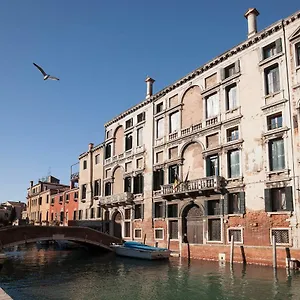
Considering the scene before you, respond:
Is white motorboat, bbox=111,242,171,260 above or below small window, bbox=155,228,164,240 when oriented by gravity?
below

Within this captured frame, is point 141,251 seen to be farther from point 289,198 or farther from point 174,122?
point 289,198

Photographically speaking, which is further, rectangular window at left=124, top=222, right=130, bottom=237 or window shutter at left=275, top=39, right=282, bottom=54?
rectangular window at left=124, top=222, right=130, bottom=237

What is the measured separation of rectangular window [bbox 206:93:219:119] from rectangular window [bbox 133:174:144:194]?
9.43 m

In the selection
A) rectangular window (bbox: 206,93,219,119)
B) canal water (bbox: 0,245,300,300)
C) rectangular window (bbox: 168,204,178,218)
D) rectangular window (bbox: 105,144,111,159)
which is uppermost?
rectangular window (bbox: 206,93,219,119)

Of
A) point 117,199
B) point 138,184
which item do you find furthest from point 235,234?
point 117,199

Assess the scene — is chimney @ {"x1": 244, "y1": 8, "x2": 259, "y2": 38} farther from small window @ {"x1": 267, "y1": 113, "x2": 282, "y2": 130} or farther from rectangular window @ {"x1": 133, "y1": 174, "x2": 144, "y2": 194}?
rectangular window @ {"x1": 133, "y1": 174, "x2": 144, "y2": 194}

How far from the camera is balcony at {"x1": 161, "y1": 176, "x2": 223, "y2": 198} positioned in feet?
79.9

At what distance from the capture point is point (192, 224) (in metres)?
26.9

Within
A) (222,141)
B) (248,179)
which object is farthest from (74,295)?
(222,141)

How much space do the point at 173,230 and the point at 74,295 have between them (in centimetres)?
1482

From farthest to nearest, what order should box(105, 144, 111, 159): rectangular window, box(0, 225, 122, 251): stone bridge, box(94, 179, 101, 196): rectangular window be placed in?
1. box(94, 179, 101, 196): rectangular window
2. box(105, 144, 111, 159): rectangular window
3. box(0, 225, 122, 251): stone bridge

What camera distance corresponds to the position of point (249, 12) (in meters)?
25.0

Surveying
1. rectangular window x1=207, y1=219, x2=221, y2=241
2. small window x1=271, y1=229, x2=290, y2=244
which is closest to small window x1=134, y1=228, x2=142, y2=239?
rectangular window x1=207, y1=219, x2=221, y2=241

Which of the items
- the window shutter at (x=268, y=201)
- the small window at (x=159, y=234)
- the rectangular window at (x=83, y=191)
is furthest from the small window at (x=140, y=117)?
the window shutter at (x=268, y=201)
